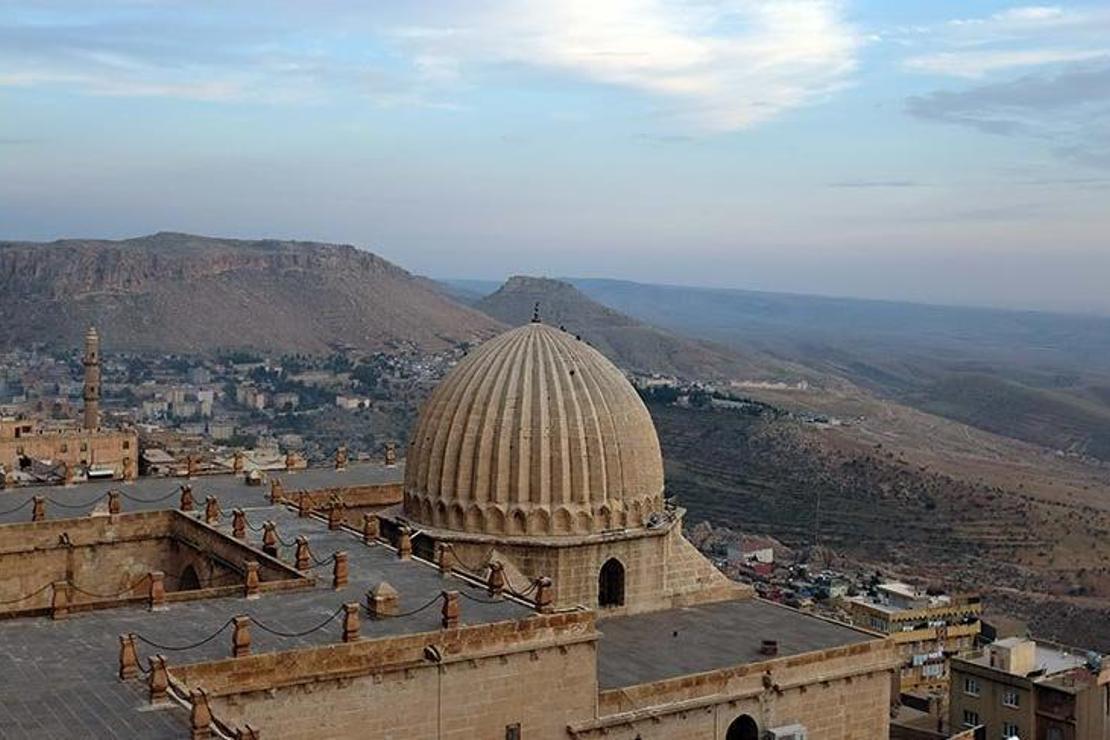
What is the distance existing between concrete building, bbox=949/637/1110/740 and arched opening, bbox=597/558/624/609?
16357 mm

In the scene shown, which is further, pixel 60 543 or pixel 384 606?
pixel 60 543

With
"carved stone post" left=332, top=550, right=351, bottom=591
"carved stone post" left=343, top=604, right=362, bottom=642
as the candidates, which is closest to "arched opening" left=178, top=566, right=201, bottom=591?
"carved stone post" left=332, top=550, right=351, bottom=591

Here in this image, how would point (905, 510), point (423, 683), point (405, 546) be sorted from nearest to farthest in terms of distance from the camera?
1. point (423, 683)
2. point (405, 546)
3. point (905, 510)

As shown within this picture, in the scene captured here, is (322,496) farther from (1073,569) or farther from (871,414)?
(871,414)

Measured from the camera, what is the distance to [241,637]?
66.1ft

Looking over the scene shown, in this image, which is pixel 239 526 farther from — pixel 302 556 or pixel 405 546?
pixel 405 546

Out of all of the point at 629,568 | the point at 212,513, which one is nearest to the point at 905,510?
the point at 629,568

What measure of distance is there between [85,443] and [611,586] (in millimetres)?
41488

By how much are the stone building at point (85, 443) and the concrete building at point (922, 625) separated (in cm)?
3482

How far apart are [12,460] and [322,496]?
29.2 metres

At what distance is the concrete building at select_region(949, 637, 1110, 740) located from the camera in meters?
37.9

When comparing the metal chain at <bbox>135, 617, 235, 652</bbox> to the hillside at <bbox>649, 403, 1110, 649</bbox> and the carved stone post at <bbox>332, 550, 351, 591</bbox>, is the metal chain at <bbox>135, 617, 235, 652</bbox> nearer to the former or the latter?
the carved stone post at <bbox>332, 550, 351, 591</bbox>

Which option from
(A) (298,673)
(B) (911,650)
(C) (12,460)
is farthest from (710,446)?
(A) (298,673)

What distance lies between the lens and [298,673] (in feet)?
66.5
